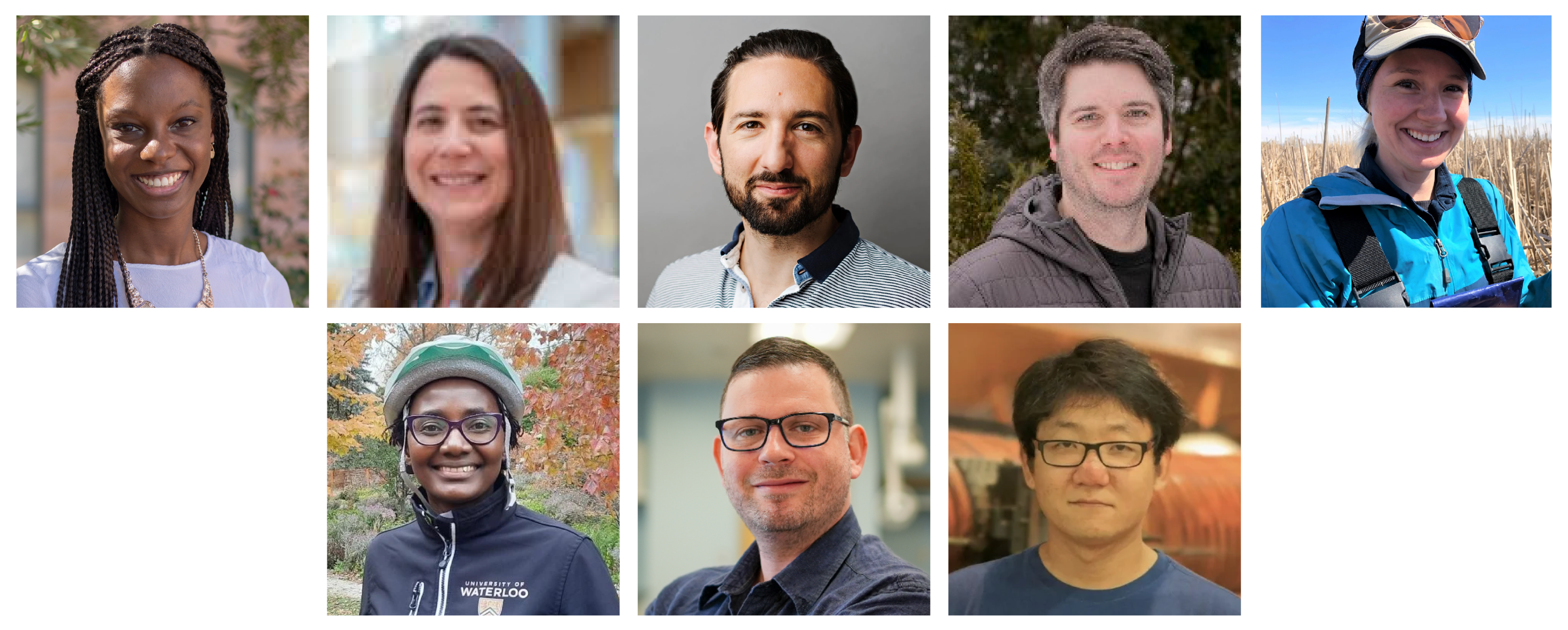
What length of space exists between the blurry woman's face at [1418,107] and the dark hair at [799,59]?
154cm

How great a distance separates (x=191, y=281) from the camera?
3.15 metres

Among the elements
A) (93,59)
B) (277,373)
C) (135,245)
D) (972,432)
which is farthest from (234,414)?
(972,432)

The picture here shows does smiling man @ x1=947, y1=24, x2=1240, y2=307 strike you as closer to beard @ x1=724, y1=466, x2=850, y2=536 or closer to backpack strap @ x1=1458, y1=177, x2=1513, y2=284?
beard @ x1=724, y1=466, x2=850, y2=536

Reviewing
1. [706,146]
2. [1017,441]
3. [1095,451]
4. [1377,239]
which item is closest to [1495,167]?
[1377,239]

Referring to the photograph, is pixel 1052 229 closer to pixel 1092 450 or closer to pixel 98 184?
pixel 1092 450

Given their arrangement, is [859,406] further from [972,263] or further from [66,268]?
[66,268]

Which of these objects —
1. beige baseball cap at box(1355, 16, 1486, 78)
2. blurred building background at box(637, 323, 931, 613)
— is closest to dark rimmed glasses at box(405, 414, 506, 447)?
blurred building background at box(637, 323, 931, 613)

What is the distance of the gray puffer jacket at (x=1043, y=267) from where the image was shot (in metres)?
3.10

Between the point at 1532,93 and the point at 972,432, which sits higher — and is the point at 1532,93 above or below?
above

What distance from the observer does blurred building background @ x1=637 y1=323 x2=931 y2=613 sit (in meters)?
3.11

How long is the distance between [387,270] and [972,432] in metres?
1.76

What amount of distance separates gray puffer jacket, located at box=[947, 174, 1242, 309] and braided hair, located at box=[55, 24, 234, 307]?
2251 mm

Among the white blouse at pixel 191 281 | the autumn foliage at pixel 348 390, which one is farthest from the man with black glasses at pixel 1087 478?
the white blouse at pixel 191 281

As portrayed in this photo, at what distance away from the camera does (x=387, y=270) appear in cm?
316
